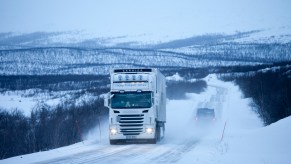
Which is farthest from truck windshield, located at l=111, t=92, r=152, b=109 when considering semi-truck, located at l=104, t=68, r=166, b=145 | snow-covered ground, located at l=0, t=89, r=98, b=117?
snow-covered ground, located at l=0, t=89, r=98, b=117

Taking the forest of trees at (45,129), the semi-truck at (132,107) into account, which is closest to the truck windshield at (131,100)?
the semi-truck at (132,107)

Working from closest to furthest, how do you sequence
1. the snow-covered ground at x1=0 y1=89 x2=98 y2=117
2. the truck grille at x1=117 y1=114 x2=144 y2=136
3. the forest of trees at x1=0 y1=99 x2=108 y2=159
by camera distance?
the truck grille at x1=117 y1=114 x2=144 y2=136, the forest of trees at x1=0 y1=99 x2=108 y2=159, the snow-covered ground at x1=0 y1=89 x2=98 y2=117

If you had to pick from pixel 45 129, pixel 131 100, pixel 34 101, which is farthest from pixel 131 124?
pixel 34 101

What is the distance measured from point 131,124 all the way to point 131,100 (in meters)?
1.39

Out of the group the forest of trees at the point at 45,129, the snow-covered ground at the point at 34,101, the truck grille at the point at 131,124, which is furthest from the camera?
the snow-covered ground at the point at 34,101

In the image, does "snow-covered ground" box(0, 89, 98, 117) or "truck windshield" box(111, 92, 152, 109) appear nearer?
"truck windshield" box(111, 92, 152, 109)

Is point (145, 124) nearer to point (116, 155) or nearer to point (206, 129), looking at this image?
point (116, 155)

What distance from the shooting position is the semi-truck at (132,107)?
963 inches

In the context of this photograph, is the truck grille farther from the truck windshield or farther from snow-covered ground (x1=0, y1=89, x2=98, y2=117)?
snow-covered ground (x1=0, y1=89, x2=98, y2=117)

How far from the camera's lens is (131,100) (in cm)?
2458

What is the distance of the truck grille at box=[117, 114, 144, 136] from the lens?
24.5 m

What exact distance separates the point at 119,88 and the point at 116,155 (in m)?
6.44

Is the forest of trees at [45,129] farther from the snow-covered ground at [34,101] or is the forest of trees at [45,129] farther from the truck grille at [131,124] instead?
the snow-covered ground at [34,101]

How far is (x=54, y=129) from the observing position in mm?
37656
